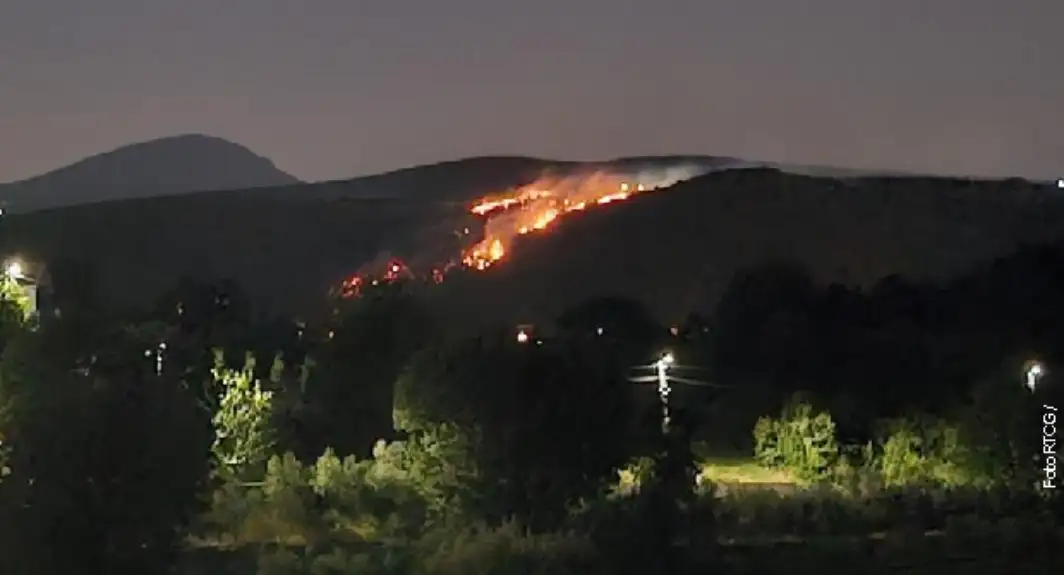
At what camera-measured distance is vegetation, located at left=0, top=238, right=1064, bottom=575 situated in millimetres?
10773

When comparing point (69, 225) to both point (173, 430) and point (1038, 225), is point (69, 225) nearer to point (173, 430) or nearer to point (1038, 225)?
point (1038, 225)

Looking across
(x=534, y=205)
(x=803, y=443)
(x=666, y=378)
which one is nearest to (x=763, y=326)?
(x=666, y=378)

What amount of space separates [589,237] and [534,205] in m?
11.5

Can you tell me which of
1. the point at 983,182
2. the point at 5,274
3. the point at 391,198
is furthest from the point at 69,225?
the point at 5,274

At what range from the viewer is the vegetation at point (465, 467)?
10.8 m

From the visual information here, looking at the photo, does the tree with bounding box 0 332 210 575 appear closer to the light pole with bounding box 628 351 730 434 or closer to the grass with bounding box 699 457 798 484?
the grass with bounding box 699 457 798 484

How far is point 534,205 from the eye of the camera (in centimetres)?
7144

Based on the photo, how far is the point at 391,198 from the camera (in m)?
80.2

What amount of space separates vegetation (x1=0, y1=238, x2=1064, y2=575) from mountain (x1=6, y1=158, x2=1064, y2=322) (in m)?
30.8

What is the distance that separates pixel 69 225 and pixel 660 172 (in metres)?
30.4

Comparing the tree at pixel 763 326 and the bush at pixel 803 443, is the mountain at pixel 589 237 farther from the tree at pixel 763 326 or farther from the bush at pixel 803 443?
the bush at pixel 803 443

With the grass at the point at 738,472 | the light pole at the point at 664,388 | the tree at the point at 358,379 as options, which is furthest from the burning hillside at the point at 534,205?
the grass at the point at 738,472

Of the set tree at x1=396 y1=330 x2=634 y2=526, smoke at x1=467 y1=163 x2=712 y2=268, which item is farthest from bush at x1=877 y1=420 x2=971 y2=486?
smoke at x1=467 y1=163 x2=712 y2=268

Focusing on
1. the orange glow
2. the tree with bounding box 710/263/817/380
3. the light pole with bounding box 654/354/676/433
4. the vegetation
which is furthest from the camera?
the orange glow
